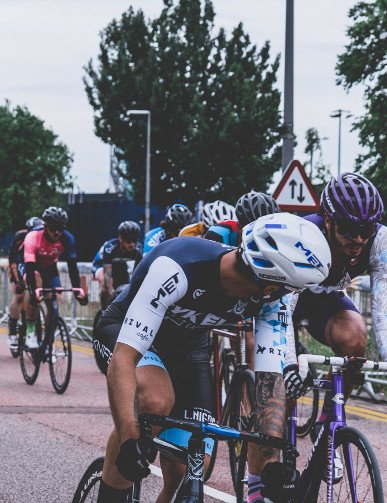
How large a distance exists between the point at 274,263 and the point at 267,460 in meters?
0.67

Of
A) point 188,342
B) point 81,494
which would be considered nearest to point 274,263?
point 188,342

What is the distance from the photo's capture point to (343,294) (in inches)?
193

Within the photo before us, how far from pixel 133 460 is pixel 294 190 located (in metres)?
8.72

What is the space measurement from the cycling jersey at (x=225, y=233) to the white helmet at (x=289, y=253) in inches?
117

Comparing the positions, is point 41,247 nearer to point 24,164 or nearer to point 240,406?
point 240,406

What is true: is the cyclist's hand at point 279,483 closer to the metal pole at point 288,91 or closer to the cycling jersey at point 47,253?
the cycling jersey at point 47,253

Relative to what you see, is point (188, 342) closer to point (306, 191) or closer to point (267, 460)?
point (267, 460)

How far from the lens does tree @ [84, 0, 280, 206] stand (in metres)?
39.3

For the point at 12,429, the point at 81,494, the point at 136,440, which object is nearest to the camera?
the point at 136,440

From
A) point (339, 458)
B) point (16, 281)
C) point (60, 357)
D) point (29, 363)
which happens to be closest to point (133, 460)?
point (339, 458)

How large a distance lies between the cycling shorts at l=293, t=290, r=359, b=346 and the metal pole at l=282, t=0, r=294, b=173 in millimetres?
7661

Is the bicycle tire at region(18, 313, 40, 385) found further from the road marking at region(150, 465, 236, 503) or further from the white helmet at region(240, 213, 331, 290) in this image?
the white helmet at region(240, 213, 331, 290)

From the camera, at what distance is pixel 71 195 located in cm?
7038

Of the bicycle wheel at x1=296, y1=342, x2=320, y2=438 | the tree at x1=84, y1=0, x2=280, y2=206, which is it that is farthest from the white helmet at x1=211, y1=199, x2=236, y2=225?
the tree at x1=84, y1=0, x2=280, y2=206
